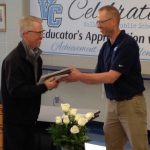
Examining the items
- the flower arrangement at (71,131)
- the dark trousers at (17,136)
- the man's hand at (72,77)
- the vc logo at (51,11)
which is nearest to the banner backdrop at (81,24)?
the vc logo at (51,11)

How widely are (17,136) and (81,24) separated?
224 cm

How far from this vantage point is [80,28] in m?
4.55

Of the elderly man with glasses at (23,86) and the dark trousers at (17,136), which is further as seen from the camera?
the dark trousers at (17,136)

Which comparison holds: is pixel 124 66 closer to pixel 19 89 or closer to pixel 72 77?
pixel 72 77

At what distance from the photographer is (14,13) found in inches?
196

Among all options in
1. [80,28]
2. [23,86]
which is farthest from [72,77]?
[80,28]

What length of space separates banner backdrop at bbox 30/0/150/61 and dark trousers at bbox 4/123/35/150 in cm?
192

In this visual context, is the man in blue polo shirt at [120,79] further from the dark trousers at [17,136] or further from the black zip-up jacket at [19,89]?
the dark trousers at [17,136]

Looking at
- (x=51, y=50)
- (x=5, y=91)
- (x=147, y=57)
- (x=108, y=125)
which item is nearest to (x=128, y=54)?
(x=108, y=125)

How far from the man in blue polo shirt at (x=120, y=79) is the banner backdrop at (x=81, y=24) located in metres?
1.34

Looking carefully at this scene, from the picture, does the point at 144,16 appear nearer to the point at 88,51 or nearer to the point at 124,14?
the point at 124,14

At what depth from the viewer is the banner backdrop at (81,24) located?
413cm

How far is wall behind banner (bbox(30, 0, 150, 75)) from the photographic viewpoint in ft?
13.6

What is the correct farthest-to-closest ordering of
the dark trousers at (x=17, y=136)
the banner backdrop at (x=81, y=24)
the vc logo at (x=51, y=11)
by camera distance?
the vc logo at (x=51, y=11), the banner backdrop at (x=81, y=24), the dark trousers at (x=17, y=136)
